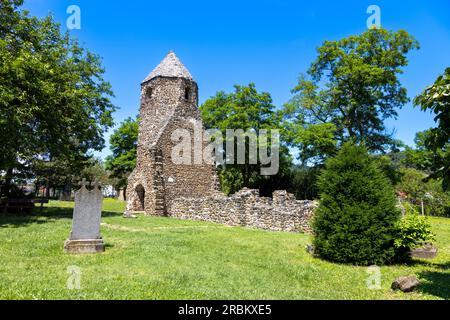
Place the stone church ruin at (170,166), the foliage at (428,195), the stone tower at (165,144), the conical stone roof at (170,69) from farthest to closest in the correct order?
the foliage at (428,195) → the conical stone roof at (170,69) → the stone tower at (165,144) → the stone church ruin at (170,166)

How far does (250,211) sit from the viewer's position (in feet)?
58.5

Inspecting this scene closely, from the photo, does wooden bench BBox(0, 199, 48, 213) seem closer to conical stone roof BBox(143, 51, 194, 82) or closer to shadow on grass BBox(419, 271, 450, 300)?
conical stone roof BBox(143, 51, 194, 82)

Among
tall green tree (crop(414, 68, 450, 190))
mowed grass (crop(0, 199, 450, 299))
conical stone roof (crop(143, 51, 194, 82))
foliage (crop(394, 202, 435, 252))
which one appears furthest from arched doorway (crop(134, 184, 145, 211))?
tall green tree (crop(414, 68, 450, 190))

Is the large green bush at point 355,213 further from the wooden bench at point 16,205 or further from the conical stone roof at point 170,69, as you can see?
the conical stone roof at point 170,69

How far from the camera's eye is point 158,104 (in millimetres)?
24391

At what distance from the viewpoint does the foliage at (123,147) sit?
44.4 meters

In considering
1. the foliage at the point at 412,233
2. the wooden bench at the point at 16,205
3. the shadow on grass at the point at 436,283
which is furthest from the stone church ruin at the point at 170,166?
the shadow on grass at the point at 436,283

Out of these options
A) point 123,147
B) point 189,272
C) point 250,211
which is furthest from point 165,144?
point 123,147

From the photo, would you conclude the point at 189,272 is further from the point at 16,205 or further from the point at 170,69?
the point at 170,69

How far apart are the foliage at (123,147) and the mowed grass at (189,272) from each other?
34433mm

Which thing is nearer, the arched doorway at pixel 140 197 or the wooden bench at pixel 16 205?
the wooden bench at pixel 16 205

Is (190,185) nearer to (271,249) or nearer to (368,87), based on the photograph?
(271,249)

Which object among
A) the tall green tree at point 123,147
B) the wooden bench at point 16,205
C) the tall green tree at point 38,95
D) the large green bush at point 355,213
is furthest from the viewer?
the tall green tree at point 123,147

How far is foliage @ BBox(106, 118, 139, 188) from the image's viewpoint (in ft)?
146
